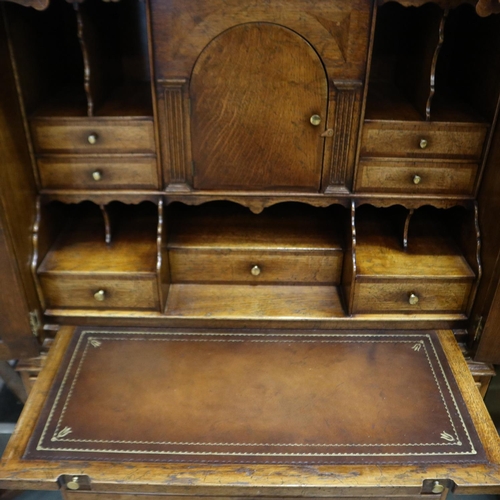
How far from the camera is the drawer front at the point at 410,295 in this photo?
1554 millimetres

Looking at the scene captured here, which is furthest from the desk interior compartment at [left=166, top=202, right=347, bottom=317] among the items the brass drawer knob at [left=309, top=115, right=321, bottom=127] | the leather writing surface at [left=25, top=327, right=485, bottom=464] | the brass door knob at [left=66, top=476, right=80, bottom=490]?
the brass door knob at [left=66, top=476, right=80, bottom=490]

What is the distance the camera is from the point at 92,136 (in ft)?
4.69

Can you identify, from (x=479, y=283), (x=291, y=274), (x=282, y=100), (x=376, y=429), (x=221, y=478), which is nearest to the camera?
(x=221, y=478)

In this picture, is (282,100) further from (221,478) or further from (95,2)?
(221,478)

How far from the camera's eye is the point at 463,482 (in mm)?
1161

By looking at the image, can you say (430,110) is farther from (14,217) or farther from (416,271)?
(14,217)

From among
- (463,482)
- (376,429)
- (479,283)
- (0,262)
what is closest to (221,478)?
(376,429)

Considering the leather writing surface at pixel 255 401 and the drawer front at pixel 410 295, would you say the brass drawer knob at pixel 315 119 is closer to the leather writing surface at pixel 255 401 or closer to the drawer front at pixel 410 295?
the drawer front at pixel 410 295

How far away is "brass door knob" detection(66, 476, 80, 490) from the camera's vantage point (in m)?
1.16

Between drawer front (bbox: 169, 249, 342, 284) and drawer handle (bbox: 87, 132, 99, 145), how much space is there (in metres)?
0.39

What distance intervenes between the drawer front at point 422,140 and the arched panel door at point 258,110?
15 cm

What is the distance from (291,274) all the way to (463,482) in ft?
2.40

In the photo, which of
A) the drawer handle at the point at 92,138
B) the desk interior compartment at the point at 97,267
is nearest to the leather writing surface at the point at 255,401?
the desk interior compartment at the point at 97,267

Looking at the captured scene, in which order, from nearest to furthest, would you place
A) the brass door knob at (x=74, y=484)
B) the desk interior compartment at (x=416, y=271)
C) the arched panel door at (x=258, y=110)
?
the brass door knob at (x=74, y=484), the arched panel door at (x=258, y=110), the desk interior compartment at (x=416, y=271)
